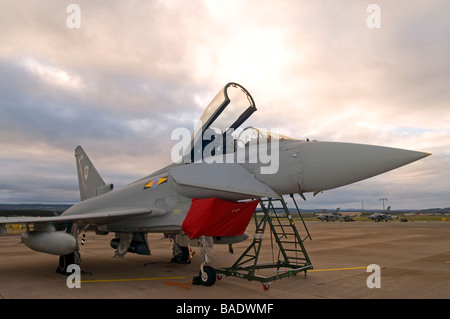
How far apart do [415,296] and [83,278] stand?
23.1 ft

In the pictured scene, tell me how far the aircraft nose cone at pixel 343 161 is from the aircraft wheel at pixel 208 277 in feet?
8.20

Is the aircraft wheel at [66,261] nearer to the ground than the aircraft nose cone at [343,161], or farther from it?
nearer to the ground

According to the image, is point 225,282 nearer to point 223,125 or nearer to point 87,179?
point 223,125

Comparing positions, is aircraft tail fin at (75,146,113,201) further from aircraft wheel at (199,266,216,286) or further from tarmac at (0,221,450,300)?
aircraft wheel at (199,266,216,286)

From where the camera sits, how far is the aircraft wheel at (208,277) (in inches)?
252

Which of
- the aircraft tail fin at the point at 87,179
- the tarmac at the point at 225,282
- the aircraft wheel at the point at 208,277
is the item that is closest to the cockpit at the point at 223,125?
the aircraft wheel at the point at 208,277

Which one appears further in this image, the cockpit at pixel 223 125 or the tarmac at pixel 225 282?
the cockpit at pixel 223 125

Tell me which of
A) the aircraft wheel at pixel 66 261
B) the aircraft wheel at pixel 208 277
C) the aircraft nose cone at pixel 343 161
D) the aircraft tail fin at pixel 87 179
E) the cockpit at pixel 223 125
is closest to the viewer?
the aircraft nose cone at pixel 343 161

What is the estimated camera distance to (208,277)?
6.41 metres

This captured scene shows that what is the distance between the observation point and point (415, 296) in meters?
5.49

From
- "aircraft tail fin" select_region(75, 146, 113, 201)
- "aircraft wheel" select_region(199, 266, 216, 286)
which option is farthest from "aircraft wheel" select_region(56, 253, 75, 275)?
"aircraft wheel" select_region(199, 266, 216, 286)

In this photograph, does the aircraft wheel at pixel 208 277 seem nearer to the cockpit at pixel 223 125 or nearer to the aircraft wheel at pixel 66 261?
the cockpit at pixel 223 125

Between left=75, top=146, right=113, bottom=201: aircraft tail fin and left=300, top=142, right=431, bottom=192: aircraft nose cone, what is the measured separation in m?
7.96

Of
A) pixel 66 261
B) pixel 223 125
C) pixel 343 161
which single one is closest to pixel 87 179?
pixel 66 261
